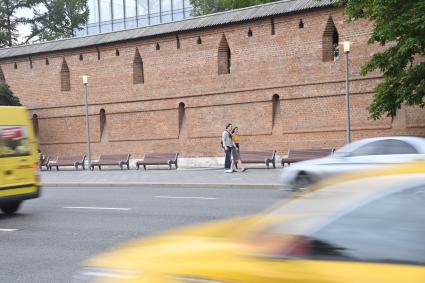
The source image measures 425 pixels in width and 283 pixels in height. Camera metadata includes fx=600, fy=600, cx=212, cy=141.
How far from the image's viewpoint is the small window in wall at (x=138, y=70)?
113 ft

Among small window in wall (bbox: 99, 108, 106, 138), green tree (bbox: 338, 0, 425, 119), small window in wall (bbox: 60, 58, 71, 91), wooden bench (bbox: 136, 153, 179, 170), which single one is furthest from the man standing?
small window in wall (bbox: 60, 58, 71, 91)

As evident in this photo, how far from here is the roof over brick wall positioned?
2850 centimetres

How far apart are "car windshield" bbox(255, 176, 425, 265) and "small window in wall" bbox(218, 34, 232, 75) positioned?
91.3 ft

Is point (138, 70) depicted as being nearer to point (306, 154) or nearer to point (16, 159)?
point (306, 154)

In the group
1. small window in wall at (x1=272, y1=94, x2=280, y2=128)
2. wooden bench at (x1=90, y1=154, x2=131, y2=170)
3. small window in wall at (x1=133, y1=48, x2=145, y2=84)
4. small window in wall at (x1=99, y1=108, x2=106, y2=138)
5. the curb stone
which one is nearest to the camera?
the curb stone

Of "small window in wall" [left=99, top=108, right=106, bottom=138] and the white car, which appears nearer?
the white car

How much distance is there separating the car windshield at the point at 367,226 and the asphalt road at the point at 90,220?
4062 millimetres

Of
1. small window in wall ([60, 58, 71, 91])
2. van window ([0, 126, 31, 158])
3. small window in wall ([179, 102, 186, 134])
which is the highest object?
small window in wall ([60, 58, 71, 91])

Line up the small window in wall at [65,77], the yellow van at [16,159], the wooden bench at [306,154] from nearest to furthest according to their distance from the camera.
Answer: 1. the yellow van at [16,159]
2. the wooden bench at [306,154]
3. the small window in wall at [65,77]

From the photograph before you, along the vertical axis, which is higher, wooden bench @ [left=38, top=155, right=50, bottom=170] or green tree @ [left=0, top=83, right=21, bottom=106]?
green tree @ [left=0, top=83, right=21, bottom=106]

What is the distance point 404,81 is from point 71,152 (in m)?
22.9

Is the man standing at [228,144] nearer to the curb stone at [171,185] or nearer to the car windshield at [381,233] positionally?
the curb stone at [171,185]

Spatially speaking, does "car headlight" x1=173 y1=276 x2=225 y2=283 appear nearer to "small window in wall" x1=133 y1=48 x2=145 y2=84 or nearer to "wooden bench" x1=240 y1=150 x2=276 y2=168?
"wooden bench" x1=240 y1=150 x2=276 y2=168

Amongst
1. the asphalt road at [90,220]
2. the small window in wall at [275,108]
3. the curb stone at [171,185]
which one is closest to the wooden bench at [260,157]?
the small window in wall at [275,108]
